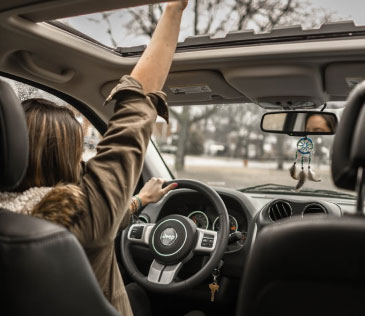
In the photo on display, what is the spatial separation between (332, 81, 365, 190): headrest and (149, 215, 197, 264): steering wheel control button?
5.05 ft

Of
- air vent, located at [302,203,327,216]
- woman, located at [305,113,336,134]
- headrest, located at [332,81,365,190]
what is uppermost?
woman, located at [305,113,336,134]

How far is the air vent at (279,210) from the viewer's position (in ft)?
9.05

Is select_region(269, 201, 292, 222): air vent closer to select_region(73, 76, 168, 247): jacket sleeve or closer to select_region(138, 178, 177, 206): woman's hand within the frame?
select_region(138, 178, 177, 206): woman's hand

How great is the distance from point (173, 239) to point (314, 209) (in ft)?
3.06

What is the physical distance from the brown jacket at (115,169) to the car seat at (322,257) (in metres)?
0.45

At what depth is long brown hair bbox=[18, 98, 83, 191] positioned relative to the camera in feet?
4.39

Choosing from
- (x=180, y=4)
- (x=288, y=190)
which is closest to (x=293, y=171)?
(x=288, y=190)

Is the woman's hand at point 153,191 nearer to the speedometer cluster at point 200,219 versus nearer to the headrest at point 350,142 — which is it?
the speedometer cluster at point 200,219

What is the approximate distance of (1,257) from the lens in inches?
42.8

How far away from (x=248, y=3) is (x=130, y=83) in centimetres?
209

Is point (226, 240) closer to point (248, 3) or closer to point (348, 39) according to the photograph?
point (348, 39)

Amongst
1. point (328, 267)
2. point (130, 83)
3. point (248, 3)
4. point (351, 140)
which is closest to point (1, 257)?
point (130, 83)

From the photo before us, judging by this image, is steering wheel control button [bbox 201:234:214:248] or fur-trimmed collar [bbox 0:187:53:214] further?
steering wheel control button [bbox 201:234:214:248]

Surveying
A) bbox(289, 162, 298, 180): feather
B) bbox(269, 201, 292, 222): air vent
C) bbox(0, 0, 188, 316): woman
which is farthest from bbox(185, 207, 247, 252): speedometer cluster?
bbox(0, 0, 188, 316): woman
